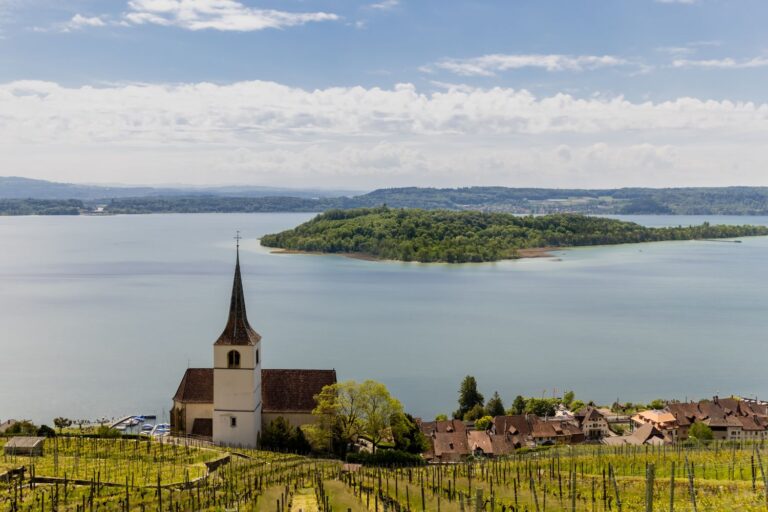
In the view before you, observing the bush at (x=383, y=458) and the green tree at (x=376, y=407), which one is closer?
the bush at (x=383, y=458)

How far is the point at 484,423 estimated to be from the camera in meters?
31.9

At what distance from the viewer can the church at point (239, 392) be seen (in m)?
25.2

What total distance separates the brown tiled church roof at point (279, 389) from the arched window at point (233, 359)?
1.84 meters

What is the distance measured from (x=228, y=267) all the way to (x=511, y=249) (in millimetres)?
46695

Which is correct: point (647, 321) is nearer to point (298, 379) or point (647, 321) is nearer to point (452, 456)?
point (452, 456)

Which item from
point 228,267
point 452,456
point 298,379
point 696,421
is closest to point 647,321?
point 696,421

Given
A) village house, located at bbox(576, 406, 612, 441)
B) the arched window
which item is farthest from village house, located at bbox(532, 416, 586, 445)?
the arched window

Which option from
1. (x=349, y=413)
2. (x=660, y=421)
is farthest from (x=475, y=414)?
(x=349, y=413)

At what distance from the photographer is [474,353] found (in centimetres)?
4584

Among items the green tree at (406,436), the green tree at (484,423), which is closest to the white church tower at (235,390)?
the green tree at (406,436)

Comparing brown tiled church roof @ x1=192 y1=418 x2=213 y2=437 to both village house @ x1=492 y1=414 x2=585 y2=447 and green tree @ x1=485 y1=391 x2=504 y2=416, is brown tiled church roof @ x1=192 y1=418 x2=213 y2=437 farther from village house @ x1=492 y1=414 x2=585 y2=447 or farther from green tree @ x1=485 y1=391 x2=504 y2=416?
green tree @ x1=485 y1=391 x2=504 y2=416

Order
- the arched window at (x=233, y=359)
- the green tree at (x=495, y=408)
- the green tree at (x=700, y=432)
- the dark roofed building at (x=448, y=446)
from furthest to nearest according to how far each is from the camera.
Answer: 1. the green tree at (x=495, y=408)
2. the green tree at (x=700, y=432)
3. the dark roofed building at (x=448, y=446)
4. the arched window at (x=233, y=359)

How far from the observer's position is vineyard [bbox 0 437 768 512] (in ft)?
48.8

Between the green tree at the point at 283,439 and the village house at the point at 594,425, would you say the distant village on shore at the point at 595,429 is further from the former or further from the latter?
the green tree at the point at 283,439
